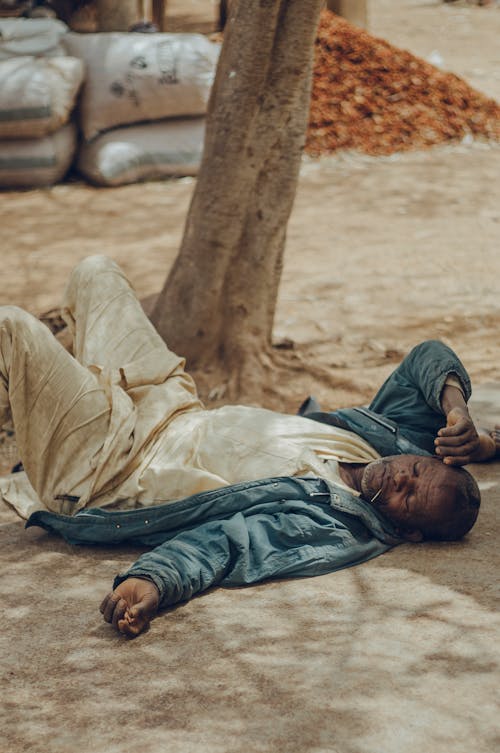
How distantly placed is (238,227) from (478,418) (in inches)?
56.2

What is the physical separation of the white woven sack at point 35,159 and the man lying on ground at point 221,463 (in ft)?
15.7

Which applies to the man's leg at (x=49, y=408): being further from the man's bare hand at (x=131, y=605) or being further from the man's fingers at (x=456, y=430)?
the man's fingers at (x=456, y=430)

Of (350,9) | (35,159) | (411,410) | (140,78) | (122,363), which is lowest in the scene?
(35,159)

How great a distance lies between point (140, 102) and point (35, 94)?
85 cm

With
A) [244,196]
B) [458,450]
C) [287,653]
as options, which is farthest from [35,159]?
[287,653]

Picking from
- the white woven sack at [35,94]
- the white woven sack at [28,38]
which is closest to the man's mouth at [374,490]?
the white woven sack at [35,94]

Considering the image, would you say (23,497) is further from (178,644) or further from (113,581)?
(178,644)

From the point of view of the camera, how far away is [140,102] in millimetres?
8016

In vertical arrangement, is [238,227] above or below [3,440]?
above

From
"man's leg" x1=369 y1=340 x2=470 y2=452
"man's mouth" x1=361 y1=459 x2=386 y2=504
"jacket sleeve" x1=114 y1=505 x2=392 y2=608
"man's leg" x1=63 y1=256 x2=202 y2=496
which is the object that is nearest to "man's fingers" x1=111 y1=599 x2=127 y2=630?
"jacket sleeve" x1=114 y1=505 x2=392 y2=608

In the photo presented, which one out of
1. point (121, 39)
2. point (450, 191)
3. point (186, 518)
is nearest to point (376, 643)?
point (186, 518)

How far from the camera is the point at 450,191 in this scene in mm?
7945

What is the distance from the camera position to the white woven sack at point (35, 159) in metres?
7.90

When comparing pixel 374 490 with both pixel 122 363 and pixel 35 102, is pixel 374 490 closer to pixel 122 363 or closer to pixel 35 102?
pixel 122 363
